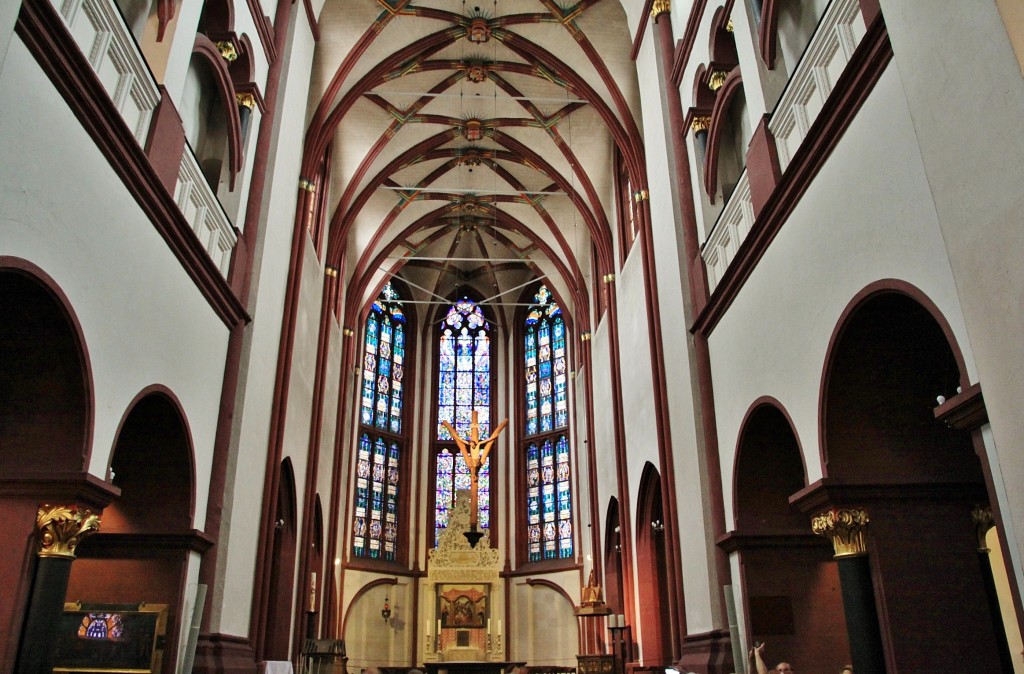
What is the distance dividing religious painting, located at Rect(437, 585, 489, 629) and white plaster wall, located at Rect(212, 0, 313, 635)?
1259 cm

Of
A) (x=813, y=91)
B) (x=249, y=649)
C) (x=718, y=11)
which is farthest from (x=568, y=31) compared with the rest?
(x=249, y=649)

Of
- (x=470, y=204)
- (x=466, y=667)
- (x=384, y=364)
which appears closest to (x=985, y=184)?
(x=470, y=204)

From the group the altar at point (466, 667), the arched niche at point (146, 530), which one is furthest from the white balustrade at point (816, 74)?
the altar at point (466, 667)

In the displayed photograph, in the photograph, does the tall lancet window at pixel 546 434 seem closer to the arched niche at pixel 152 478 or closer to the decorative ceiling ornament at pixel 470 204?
the decorative ceiling ornament at pixel 470 204

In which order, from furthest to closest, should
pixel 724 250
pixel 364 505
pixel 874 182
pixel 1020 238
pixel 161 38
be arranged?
1. pixel 364 505
2. pixel 724 250
3. pixel 161 38
4. pixel 874 182
5. pixel 1020 238

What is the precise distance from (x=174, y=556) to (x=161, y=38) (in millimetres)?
5508

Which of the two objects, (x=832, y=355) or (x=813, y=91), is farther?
(x=813, y=91)

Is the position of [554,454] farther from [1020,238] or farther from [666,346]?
[1020,238]

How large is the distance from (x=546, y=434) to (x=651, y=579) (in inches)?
409

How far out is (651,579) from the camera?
15.8m

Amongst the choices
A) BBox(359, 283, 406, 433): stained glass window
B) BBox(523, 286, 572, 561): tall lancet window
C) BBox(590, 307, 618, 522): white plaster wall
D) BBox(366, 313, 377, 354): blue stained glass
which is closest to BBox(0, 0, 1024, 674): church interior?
BBox(590, 307, 618, 522): white plaster wall

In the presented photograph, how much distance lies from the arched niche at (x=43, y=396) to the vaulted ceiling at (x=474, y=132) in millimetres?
8411

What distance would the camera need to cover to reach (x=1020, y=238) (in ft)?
13.3

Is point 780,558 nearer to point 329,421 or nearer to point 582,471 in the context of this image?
point 329,421
